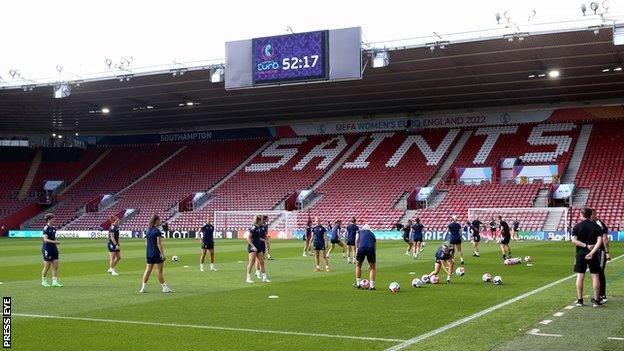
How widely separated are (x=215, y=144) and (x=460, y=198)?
90.9 feet

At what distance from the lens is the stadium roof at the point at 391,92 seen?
39781mm

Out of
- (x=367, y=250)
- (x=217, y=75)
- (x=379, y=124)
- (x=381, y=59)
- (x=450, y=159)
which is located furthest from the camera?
(x=379, y=124)

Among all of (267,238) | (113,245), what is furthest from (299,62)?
(113,245)

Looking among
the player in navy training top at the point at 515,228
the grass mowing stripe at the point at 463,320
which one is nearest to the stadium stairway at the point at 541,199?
the player in navy training top at the point at 515,228

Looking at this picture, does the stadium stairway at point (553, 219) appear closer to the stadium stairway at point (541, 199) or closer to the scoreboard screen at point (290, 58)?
the stadium stairway at point (541, 199)

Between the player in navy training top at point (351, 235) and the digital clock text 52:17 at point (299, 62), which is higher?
the digital clock text 52:17 at point (299, 62)

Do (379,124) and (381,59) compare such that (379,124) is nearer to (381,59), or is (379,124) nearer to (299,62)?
(381,59)

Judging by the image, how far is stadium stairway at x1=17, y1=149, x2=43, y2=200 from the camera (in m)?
67.5

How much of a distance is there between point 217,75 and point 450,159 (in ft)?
76.2

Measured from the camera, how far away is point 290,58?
3903cm

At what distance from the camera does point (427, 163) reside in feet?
189

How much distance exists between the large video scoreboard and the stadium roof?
3614 millimetres

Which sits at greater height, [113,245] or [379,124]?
[379,124]

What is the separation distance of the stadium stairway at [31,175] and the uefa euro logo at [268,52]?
1502 inches
